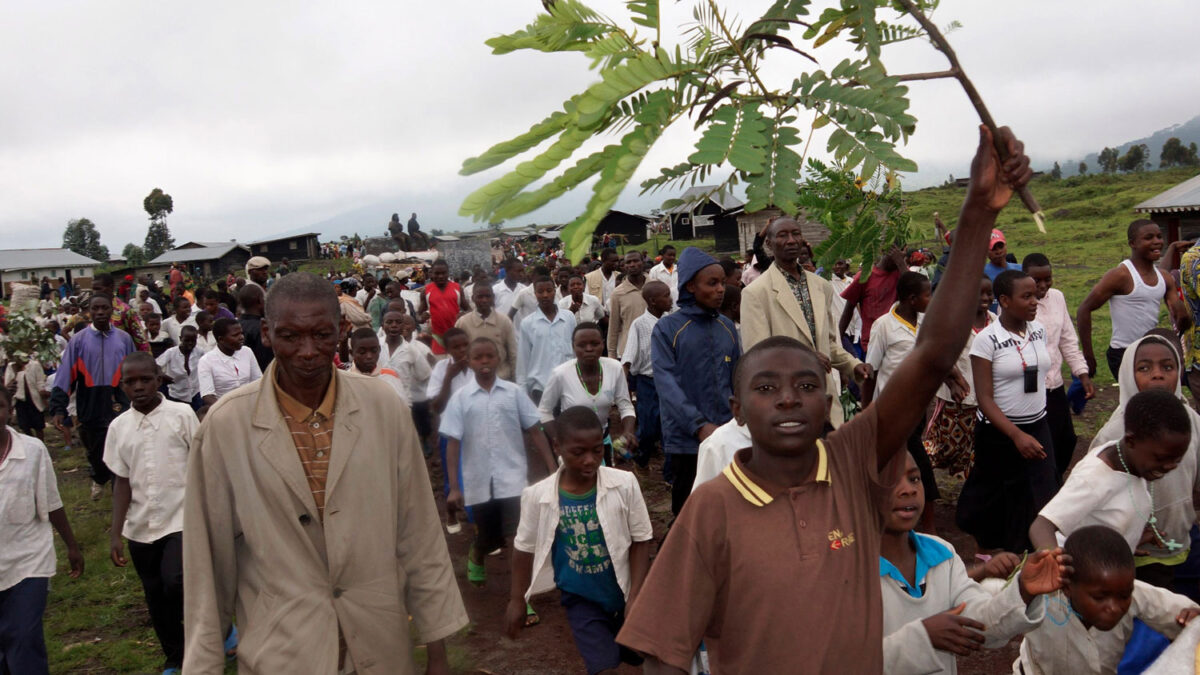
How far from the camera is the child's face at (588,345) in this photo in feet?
21.4

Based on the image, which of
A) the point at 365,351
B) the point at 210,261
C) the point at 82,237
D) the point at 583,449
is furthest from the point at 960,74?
the point at 82,237

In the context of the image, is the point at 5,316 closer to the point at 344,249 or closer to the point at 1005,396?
the point at 1005,396

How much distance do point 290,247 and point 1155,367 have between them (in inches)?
2087

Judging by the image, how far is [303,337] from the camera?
2.94 metres

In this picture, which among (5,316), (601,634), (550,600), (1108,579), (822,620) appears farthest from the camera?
(5,316)

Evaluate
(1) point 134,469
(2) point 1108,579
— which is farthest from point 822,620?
(1) point 134,469

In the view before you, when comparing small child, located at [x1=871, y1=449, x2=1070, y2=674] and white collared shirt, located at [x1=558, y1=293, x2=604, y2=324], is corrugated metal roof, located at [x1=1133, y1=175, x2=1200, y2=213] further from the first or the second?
small child, located at [x1=871, y1=449, x2=1070, y2=674]

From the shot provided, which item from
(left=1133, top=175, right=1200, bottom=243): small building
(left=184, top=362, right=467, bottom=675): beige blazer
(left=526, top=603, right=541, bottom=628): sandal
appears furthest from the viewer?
(left=1133, top=175, right=1200, bottom=243): small building

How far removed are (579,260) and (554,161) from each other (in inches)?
9.4

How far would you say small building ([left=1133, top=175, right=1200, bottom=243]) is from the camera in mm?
14875

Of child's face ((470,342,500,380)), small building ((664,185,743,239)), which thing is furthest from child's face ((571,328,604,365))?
small building ((664,185,743,239))

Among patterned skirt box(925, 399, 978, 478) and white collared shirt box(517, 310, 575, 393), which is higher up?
white collared shirt box(517, 310, 575, 393)

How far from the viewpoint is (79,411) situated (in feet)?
29.8

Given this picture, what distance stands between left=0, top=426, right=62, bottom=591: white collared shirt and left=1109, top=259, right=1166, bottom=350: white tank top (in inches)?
275
